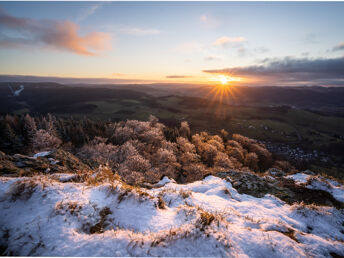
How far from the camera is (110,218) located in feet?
17.2

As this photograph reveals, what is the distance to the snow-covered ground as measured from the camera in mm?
3801

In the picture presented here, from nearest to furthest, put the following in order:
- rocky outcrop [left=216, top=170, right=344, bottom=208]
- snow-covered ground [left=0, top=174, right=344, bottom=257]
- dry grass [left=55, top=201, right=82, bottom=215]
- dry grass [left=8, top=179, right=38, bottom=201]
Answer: snow-covered ground [left=0, top=174, right=344, bottom=257]
dry grass [left=55, top=201, right=82, bottom=215]
dry grass [left=8, top=179, right=38, bottom=201]
rocky outcrop [left=216, top=170, right=344, bottom=208]

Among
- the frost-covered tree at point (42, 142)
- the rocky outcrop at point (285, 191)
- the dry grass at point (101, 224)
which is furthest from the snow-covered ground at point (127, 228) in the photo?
the frost-covered tree at point (42, 142)

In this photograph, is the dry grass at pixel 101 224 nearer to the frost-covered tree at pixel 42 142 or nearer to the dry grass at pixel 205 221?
the dry grass at pixel 205 221

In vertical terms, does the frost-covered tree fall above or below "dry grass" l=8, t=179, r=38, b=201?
below

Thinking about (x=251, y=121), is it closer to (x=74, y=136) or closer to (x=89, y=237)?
(x=74, y=136)

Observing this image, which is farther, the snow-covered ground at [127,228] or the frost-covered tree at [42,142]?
the frost-covered tree at [42,142]

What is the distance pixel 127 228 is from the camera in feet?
16.3

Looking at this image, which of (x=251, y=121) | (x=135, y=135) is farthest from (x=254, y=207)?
(x=251, y=121)

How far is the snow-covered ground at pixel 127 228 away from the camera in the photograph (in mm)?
3801

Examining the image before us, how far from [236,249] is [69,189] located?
6.55 meters

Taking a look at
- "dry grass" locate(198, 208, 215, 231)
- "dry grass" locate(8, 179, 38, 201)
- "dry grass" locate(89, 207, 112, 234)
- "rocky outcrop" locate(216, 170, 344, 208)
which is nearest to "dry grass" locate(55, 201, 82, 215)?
"dry grass" locate(89, 207, 112, 234)

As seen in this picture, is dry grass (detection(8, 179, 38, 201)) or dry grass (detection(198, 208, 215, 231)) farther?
dry grass (detection(8, 179, 38, 201))

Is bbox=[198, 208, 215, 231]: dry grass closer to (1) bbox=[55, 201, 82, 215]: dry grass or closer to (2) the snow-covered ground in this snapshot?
(2) the snow-covered ground
